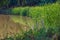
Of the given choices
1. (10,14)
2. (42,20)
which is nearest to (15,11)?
(10,14)

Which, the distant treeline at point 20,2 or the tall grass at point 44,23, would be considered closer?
the tall grass at point 44,23

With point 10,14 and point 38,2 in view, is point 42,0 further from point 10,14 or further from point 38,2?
point 10,14

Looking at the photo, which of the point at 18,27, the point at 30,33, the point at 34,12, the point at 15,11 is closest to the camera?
the point at 30,33

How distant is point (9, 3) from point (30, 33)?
1.75m

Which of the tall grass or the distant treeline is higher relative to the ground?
the distant treeline

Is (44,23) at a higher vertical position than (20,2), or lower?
lower

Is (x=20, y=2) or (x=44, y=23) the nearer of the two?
(x=44, y=23)

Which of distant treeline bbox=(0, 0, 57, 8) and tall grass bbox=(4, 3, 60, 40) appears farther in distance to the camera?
distant treeline bbox=(0, 0, 57, 8)

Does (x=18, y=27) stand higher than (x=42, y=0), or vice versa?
(x=42, y=0)

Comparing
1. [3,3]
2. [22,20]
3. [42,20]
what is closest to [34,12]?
[22,20]

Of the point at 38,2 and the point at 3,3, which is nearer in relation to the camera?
the point at 38,2

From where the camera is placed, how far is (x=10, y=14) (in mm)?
4496

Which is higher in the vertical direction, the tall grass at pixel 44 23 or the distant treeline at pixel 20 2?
the distant treeline at pixel 20 2

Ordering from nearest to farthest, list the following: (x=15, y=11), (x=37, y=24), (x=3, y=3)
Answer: (x=37, y=24) → (x=15, y=11) → (x=3, y=3)
